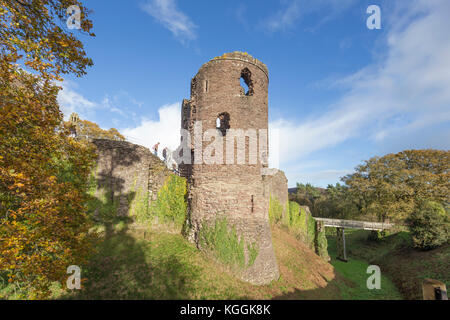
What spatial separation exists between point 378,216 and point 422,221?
1317 centimetres

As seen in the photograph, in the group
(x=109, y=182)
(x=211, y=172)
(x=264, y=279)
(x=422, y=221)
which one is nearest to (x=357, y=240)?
(x=422, y=221)

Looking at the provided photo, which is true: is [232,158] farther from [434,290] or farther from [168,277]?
[434,290]

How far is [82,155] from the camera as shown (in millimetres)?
6340

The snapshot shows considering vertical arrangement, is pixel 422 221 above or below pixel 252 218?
below

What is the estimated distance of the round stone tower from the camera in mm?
10570

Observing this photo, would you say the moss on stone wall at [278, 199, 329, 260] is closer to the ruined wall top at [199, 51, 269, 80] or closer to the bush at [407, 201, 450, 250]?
the bush at [407, 201, 450, 250]

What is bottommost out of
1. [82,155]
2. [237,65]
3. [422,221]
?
[422,221]

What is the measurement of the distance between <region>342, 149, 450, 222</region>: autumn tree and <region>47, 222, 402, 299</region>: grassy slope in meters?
17.7

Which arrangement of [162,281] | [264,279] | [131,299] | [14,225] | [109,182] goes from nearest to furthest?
1. [14,225]
2. [131,299]
3. [162,281]
4. [264,279]
5. [109,182]

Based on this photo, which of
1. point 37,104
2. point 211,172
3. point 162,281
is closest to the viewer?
point 37,104

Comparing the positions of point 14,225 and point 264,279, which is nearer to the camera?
point 14,225

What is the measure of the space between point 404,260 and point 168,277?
2246 centimetres
